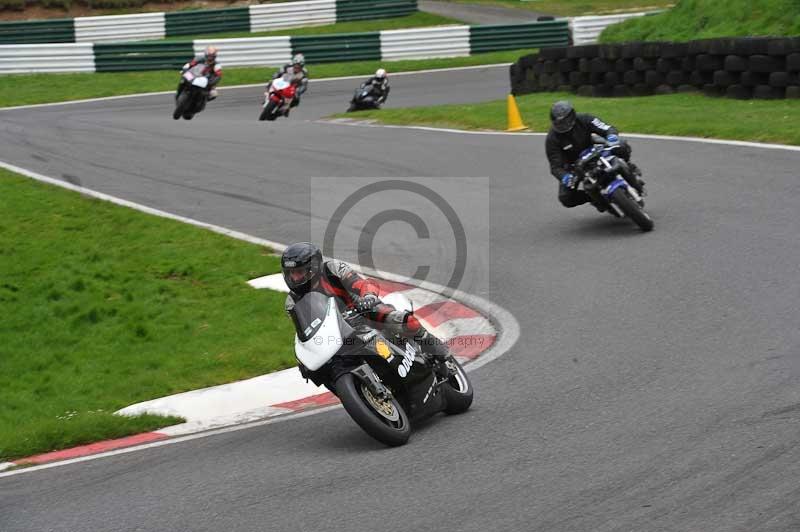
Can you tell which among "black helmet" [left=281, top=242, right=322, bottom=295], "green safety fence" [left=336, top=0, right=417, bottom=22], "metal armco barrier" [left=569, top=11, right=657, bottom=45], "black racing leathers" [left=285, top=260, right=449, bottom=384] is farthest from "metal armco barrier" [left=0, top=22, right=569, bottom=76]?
"black helmet" [left=281, top=242, right=322, bottom=295]

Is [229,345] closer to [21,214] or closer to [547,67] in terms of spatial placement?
[21,214]

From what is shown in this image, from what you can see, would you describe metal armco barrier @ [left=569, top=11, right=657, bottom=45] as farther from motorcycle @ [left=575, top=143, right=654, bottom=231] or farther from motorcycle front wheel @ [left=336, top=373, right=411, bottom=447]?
motorcycle front wheel @ [left=336, top=373, right=411, bottom=447]

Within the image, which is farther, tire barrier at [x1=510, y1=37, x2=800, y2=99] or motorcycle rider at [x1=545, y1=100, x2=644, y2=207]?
tire barrier at [x1=510, y1=37, x2=800, y2=99]

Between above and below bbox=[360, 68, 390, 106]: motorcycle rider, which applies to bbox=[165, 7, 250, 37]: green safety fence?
above

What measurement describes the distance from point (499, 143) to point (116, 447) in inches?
440

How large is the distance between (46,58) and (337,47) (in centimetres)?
814

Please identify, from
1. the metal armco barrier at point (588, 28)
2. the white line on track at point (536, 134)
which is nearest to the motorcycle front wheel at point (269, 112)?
the white line on track at point (536, 134)

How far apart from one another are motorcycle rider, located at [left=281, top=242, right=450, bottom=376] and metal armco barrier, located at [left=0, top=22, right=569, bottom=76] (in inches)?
1007

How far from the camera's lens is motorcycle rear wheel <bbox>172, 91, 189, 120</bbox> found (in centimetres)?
Result: 2388

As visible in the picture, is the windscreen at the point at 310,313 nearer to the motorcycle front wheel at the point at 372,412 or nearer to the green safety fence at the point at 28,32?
the motorcycle front wheel at the point at 372,412

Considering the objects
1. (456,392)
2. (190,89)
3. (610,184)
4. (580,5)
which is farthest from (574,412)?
(580,5)

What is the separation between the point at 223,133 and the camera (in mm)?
20484

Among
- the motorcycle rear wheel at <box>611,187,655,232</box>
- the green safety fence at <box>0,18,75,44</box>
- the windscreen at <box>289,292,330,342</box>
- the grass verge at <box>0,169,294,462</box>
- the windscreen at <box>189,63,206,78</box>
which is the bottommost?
the grass verge at <box>0,169,294,462</box>

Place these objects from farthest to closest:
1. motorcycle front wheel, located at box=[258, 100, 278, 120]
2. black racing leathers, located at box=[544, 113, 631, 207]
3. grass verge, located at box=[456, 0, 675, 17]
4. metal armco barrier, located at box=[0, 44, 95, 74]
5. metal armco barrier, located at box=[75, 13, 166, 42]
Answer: grass verge, located at box=[456, 0, 675, 17] → metal armco barrier, located at box=[75, 13, 166, 42] → metal armco barrier, located at box=[0, 44, 95, 74] → motorcycle front wheel, located at box=[258, 100, 278, 120] → black racing leathers, located at box=[544, 113, 631, 207]
